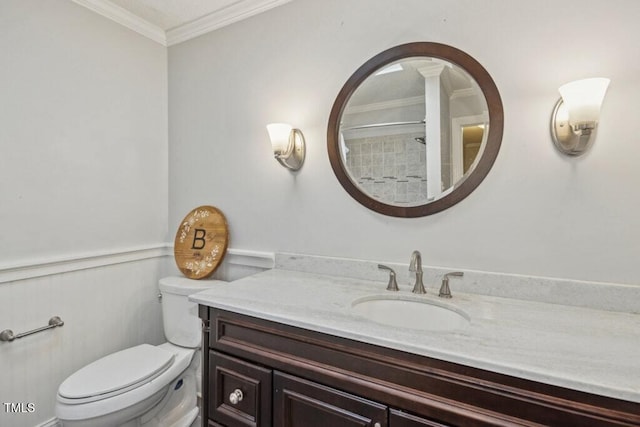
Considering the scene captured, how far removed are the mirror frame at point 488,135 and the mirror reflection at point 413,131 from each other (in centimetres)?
2

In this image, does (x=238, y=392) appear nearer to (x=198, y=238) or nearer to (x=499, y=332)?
(x=499, y=332)

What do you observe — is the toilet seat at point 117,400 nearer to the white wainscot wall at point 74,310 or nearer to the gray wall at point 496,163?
the white wainscot wall at point 74,310

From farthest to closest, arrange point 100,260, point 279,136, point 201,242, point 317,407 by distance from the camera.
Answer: point 201,242
point 100,260
point 279,136
point 317,407

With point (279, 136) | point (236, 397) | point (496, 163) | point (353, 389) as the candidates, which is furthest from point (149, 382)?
point (496, 163)

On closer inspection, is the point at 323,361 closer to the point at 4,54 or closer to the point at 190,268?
the point at 190,268

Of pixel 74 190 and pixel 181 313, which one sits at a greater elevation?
pixel 74 190

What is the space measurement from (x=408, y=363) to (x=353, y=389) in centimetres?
19

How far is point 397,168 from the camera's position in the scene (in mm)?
1389

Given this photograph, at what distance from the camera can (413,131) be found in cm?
135

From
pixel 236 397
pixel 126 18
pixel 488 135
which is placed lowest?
pixel 236 397

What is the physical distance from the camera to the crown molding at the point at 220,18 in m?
1.71

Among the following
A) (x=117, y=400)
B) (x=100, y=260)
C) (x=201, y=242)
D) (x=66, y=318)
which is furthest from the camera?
(x=201, y=242)

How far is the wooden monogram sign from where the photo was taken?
1833 millimetres

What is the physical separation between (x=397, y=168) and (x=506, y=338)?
2.60 ft
